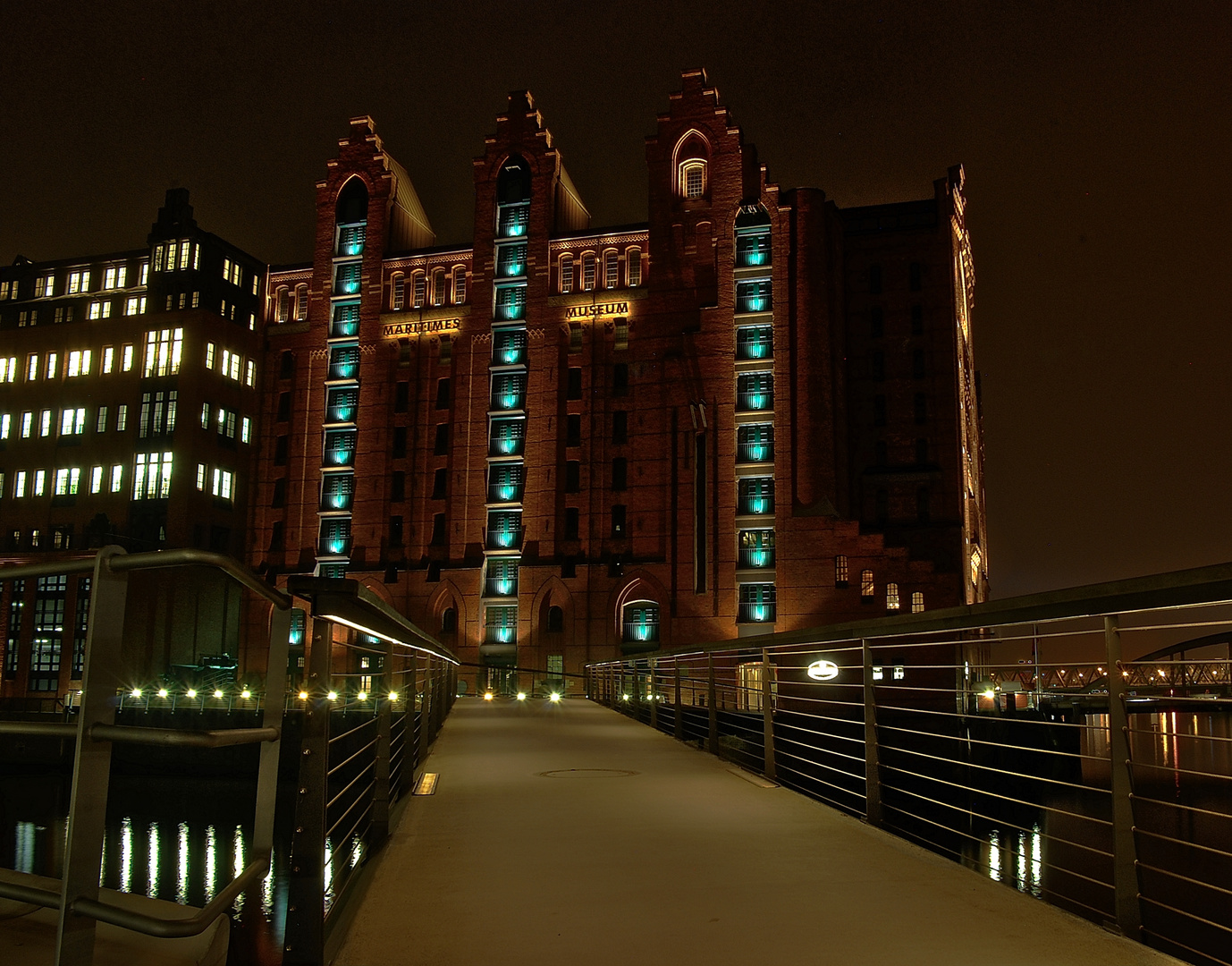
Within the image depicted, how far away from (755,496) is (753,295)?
994cm

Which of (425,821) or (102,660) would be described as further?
(425,821)

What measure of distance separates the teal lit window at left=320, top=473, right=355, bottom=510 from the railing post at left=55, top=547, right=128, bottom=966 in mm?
57886

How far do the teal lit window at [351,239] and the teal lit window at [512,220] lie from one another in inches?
322

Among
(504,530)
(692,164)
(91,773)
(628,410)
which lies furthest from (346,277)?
(91,773)

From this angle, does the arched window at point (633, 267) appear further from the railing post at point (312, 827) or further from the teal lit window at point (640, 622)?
the railing post at point (312, 827)

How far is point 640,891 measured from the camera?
5.05 m

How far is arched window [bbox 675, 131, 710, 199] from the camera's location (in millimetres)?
56438

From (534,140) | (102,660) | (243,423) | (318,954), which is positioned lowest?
(318,954)

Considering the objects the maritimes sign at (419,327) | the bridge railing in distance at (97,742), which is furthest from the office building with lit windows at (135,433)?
the bridge railing in distance at (97,742)

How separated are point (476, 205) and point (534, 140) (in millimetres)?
4773

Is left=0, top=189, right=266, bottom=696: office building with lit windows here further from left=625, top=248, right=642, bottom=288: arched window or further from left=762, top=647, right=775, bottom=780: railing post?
left=762, top=647, right=775, bottom=780: railing post

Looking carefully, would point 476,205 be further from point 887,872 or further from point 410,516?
point 887,872

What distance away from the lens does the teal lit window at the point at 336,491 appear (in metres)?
59.3

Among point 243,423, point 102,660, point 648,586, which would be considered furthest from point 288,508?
point 102,660
